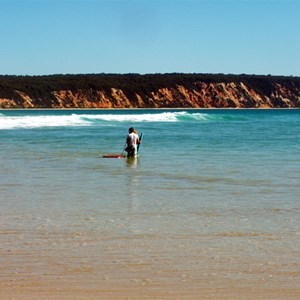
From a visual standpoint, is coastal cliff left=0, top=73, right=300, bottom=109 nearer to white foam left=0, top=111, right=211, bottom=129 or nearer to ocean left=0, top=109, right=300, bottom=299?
white foam left=0, top=111, right=211, bottom=129

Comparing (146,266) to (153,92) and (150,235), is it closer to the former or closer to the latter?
(150,235)

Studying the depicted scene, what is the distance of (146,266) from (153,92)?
16767 cm

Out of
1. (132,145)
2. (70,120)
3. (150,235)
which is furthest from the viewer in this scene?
(70,120)

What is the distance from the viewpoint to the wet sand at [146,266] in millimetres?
5758

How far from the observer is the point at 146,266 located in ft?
21.6

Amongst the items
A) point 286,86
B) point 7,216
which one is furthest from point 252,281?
point 286,86

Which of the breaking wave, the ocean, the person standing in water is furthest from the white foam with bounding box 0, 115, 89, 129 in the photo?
the ocean

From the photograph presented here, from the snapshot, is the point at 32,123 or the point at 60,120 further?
the point at 60,120

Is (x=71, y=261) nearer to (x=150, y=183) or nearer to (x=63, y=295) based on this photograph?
(x=63, y=295)

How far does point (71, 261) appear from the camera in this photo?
6723mm

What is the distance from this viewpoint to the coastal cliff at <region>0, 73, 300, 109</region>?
157 metres

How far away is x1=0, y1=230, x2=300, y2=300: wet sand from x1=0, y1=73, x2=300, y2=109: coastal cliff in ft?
470

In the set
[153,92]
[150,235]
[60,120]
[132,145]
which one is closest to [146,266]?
[150,235]

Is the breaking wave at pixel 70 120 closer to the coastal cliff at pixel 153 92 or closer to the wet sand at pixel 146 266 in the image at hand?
the wet sand at pixel 146 266
